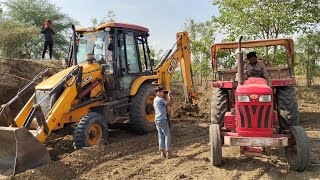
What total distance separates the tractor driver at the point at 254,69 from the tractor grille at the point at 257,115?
1305mm

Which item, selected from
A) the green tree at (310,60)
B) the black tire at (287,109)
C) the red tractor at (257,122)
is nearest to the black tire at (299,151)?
the red tractor at (257,122)

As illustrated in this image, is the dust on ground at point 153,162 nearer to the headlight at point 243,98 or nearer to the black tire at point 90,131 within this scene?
the black tire at point 90,131

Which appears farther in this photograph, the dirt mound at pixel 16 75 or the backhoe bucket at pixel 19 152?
the dirt mound at pixel 16 75

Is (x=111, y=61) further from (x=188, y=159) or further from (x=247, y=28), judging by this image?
(x=247, y=28)

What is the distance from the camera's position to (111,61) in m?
8.37

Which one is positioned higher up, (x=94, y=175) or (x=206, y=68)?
(x=206, y=68)

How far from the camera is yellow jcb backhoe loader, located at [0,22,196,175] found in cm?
593

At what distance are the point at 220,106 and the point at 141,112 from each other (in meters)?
2.59

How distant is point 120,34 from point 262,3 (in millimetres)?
8109

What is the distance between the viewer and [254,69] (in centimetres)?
687

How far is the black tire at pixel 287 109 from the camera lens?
642cm

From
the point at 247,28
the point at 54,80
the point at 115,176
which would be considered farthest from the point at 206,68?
the point at 115,176

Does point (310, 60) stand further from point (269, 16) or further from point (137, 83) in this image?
point (137, 83)

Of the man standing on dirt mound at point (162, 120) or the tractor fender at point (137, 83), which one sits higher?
the tractor fender at point (137, 83)
